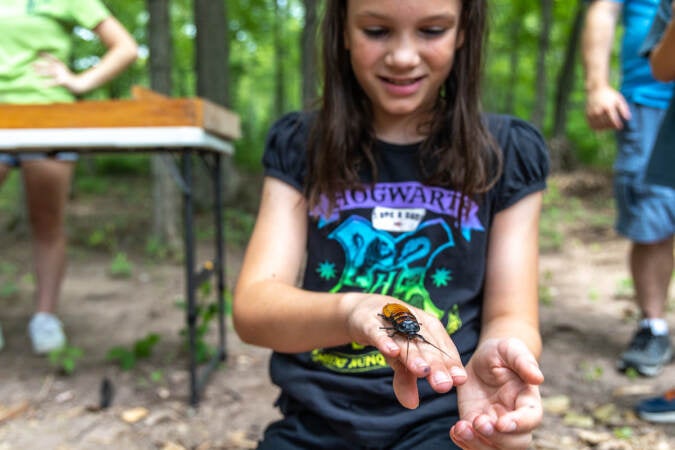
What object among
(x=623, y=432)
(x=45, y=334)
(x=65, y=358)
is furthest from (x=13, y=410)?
(x=623, y=432)

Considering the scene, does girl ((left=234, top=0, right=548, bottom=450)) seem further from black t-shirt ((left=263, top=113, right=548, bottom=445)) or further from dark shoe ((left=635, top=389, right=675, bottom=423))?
dark shoe ((left=635, top=389, right=675, bottom=423))

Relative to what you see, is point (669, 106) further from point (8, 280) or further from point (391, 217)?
point (8, 280)

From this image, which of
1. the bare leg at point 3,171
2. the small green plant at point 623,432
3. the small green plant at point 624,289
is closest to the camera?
the small green plant at point 623,432

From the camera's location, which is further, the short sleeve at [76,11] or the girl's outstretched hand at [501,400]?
the short sleeve at [76,11]

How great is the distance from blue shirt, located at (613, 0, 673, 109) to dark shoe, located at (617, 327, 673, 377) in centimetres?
117

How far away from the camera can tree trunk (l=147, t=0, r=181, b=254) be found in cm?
546

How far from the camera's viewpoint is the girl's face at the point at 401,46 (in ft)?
4.64

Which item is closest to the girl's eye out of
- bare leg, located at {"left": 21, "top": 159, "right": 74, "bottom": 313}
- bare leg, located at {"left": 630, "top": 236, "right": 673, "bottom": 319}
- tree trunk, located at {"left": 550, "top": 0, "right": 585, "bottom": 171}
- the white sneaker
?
bare leg, located at {"left": 630, "top": 236, "right": 673, "bottom": 319}

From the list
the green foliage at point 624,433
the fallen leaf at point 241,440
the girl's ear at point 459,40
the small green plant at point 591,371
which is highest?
the girl's ear at point 459,40

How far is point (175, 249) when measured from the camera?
6066 mm

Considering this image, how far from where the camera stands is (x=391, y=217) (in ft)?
5.11

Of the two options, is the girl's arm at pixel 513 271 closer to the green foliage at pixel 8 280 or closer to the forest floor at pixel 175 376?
the forest floor at pixel 175 376

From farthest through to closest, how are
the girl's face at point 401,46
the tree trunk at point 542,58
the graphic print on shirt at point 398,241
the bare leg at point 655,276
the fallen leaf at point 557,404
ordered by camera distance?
1. the tree trunk at point 542,58
2. the bare leg at point 655,276
3. the fallen leaf at point 557,404
4. the graphic print on shirt at point 398,241
5. the girl's face at point 401,46

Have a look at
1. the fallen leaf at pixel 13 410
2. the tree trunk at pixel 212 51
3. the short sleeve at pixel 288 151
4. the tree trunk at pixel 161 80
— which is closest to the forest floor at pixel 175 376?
the fallen leaf at pixel 13 410
